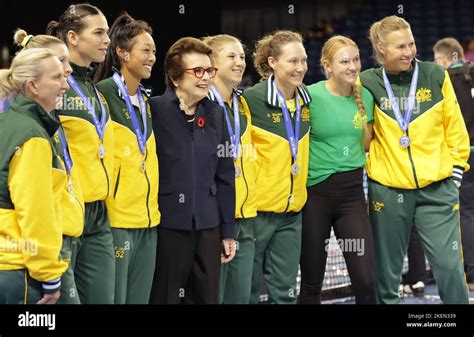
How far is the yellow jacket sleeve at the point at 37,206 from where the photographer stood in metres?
3.64

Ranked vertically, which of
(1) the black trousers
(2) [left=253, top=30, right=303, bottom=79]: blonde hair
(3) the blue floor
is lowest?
(3) the blue floor

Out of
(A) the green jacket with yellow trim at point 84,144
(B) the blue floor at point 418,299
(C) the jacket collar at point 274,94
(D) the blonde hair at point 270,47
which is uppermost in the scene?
(D) the blonde hair at point 270,47

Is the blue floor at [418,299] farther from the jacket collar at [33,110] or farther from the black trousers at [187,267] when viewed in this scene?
the jacket collar at [33,110]

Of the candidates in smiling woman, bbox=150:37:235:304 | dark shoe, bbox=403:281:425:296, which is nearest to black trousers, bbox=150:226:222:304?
smiling woman, bbox=150:37:235:304

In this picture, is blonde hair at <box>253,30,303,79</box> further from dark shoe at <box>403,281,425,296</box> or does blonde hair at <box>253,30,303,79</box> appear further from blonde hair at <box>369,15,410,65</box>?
dark shoe at <box>403,281,425,296</box>

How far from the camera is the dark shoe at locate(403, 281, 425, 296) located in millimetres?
7000

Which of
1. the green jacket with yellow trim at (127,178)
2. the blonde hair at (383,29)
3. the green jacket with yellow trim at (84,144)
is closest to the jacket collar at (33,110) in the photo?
the green jacket with yellow trim at (84,144)

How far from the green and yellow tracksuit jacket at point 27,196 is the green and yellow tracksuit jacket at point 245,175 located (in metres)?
1.46

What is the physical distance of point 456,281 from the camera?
17.1 ft

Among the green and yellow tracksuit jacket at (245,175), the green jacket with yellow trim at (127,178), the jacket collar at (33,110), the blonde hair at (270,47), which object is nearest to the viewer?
the jacket collar at (33,110)

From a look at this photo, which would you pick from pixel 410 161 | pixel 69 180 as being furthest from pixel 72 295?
pixel 410 161

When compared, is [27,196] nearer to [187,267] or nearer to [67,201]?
[67,201]

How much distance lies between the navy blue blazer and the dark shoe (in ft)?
8.65
